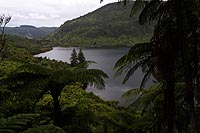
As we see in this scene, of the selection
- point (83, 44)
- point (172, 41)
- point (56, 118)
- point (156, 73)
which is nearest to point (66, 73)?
point (56, 118)

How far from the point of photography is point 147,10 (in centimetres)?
482

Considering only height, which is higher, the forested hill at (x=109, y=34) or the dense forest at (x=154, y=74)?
the forested hill at (x=109, y=34)

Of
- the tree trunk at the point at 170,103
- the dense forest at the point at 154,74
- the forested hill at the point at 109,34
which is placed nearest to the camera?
the dense forest at the point at 154,74

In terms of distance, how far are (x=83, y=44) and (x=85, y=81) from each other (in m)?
157

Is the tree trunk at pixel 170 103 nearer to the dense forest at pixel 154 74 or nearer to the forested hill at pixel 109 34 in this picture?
the dense forest at pixel 154 74

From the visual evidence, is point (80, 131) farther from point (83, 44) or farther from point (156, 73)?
point (83, 44)

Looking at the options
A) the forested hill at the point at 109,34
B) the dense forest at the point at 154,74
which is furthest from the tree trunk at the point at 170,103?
the forested hill at the point at 109,34

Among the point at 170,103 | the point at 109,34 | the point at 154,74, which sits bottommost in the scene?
the point at 170,103

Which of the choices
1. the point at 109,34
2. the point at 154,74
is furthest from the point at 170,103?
the point at 109,34

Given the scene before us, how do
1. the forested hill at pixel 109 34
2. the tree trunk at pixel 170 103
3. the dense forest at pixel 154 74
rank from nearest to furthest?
1. the dense forest at pixel 154 74
2. the tree trunk at pixel 170 103
3. the forested hill at pixel 109 34

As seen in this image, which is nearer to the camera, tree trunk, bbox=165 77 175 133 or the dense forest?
the dense forest

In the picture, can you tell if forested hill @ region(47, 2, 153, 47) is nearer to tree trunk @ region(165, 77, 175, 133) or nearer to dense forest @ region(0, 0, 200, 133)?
dense forest @ region(0, 0, 200, 133)

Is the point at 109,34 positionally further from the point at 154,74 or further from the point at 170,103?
the point at 170,103

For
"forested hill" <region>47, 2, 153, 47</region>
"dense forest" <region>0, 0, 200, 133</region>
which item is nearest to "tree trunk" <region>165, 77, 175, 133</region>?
"dense forest" <region>0, 0, 200, 133</region>
